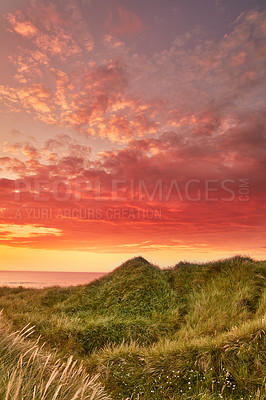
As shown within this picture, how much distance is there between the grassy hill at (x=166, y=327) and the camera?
573cm

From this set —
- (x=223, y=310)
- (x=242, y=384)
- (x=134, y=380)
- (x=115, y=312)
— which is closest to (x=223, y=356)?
(x=242, y=384)

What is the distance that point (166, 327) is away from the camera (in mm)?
9266

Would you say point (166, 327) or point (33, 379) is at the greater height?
point (33, 379)

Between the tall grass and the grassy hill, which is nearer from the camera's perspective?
the tall grass

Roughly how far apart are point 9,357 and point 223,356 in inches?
191

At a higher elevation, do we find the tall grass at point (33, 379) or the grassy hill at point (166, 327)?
the tall grass at point (33, 379)

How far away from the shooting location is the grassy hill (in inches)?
226

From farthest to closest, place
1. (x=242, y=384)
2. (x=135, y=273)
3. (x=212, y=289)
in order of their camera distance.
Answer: (x=135, y=273) → (x=212, y=289) → (x=242, y=384)

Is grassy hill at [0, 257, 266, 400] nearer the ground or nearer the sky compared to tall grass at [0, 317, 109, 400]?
nearer the ground

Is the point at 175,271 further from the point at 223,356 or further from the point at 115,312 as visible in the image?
the point at 223,356

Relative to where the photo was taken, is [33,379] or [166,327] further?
[166,327]

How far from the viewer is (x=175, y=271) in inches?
524

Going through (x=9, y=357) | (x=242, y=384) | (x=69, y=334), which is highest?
(x=9, y=357)

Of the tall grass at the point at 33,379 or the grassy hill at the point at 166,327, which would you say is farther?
the grassy hill at the point at 166,327
